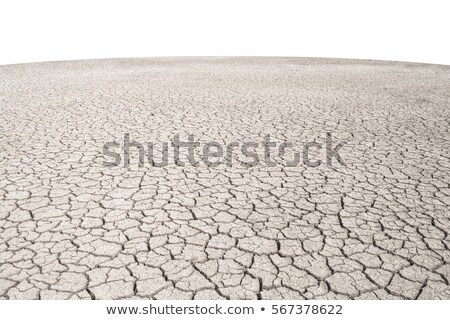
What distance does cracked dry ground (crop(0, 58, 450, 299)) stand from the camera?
2131 mm

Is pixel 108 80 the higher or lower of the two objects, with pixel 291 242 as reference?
higher

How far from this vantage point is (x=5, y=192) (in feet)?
10.5

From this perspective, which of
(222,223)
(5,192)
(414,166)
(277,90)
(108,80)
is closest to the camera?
(222,223)

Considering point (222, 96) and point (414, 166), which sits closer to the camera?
point (414, 166)

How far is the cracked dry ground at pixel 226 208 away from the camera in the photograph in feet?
6.99

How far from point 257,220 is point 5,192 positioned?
2169 millimetres

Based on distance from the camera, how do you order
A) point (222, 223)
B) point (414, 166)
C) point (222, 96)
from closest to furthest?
point (222, 223)
point (414, 166)
point (222, 96)

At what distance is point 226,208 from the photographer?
2941 millimetres

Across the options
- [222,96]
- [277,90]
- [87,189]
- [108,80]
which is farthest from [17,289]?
[108,80]

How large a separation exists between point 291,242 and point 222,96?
4.82 meters

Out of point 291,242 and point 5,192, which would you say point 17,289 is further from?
point 291,242
